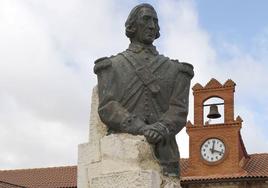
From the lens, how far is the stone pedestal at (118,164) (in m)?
4.59

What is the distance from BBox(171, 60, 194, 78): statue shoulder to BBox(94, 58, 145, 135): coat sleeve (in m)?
0.49

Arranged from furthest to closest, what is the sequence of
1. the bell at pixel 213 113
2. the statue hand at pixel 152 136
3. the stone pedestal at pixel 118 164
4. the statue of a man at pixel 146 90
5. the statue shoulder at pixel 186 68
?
the bell at pixel 213 113 → the statue shoulder at pixel 186 68 → the statue of a man at pixel 146 90 → the statue hand at pixel 152 136 → the stone pedestal at pixel 118 164

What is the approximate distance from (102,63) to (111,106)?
346 millimetres

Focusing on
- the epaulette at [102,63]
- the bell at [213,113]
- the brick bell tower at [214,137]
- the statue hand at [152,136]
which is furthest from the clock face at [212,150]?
the statue hand at [152,136]

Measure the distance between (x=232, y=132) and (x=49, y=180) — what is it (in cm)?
963

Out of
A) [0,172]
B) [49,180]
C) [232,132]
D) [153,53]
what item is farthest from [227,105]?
[153,53]

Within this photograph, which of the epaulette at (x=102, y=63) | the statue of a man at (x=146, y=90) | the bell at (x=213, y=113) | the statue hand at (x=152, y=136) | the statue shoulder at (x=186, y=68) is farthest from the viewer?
the bell at (x=213, y=113)

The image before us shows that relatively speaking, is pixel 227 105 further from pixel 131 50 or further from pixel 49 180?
pixel 131 50

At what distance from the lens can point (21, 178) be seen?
125ft

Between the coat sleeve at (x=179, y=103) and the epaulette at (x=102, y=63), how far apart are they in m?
0.50

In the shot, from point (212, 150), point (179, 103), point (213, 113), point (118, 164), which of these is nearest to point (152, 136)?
point (118, 164)

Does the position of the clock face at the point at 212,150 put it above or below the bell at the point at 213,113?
below

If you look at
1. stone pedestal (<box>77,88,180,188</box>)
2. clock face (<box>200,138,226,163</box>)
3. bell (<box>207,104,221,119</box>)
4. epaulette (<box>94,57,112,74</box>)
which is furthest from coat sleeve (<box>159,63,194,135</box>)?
clock face (<box>200,138,226,163</box>)

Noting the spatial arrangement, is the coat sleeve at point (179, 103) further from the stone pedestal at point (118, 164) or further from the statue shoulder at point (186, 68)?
the stone pedestal at point (118, 164)
